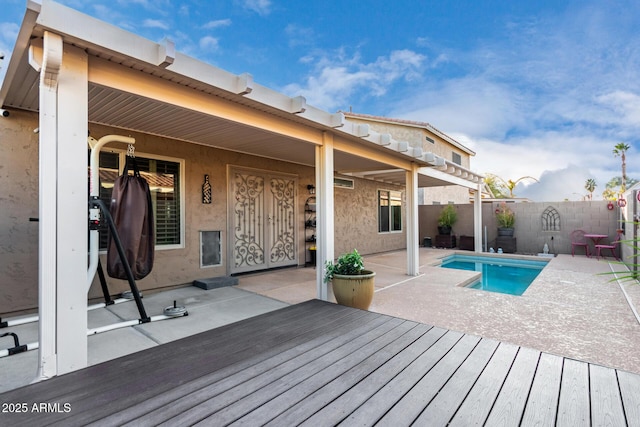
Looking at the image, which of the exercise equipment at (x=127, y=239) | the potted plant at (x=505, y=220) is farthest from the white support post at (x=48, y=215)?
the potted plant at (x=505, y=220)

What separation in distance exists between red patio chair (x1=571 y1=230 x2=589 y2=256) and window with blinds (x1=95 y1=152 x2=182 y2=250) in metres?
11.6

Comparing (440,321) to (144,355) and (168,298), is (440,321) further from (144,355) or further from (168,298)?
(168,298)

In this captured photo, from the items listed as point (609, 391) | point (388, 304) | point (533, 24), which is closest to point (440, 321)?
point (388, 304)

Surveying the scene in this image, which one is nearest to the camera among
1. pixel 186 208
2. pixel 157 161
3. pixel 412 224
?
pixel 157 161

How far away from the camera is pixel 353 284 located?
4145 millimetres

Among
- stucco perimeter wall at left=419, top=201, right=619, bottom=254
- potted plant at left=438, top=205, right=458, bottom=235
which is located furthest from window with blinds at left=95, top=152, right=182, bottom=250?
stucco perimeter wall at left=419, top=201, right=619, bottom=254

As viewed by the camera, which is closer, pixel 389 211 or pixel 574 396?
pixel 574 396

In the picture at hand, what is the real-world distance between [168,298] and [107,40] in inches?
147

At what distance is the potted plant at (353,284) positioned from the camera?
4152 millimetres

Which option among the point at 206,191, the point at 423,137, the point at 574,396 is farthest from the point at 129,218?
the point at 423,137

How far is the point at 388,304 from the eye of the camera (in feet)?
15.2

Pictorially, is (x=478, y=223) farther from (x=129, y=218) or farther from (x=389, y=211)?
(x=129, y=218)

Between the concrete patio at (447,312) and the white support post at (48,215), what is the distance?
488 millimetres

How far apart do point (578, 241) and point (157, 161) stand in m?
12.3
